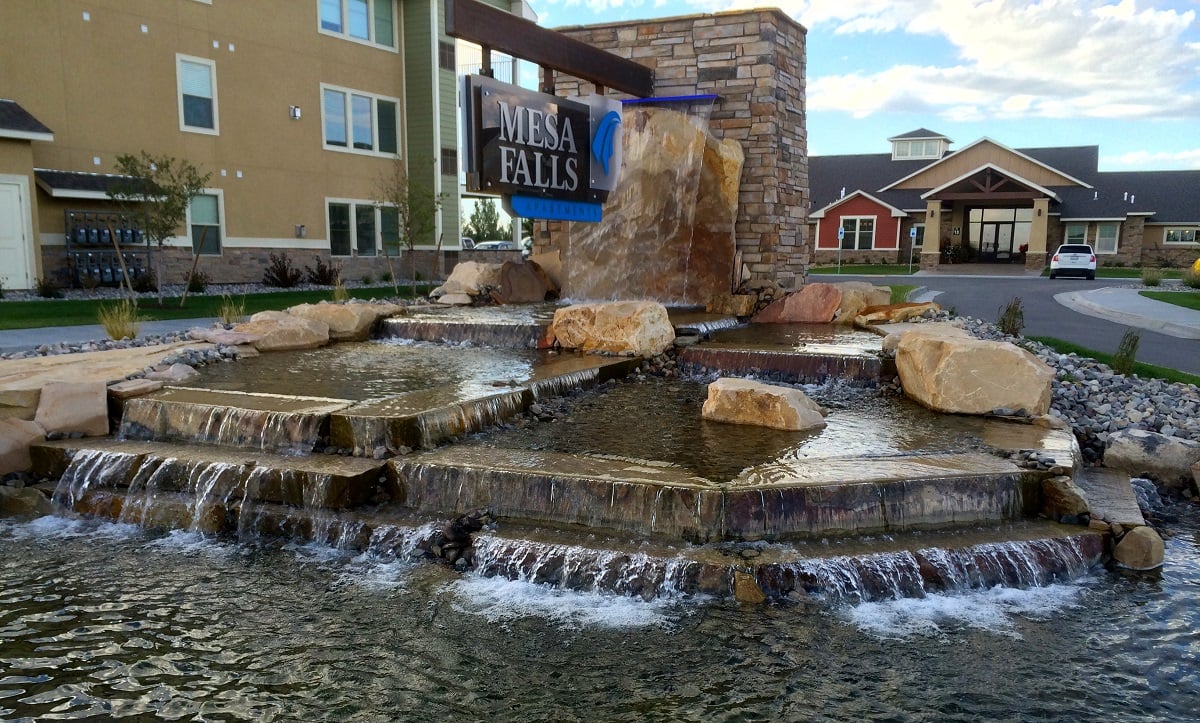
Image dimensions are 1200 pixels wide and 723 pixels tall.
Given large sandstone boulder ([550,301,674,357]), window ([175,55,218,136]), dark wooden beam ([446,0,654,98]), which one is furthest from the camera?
window ([175,55,218,136])

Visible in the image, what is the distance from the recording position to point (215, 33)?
20156mm

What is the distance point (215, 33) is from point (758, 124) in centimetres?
1449

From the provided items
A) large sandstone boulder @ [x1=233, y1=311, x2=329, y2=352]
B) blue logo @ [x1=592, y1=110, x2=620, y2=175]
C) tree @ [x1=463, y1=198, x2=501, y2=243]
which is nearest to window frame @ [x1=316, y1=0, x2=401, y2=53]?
blue logo @ [x1=592, y1=110, x2=620, y2=175]

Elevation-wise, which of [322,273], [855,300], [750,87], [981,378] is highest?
[750,87]

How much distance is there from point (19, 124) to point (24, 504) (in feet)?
45.0

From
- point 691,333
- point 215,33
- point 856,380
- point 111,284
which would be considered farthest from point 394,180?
point 856,380

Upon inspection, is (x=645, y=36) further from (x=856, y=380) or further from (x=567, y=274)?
(x=856, y=380)

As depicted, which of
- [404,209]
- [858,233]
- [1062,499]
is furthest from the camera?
[858,233]

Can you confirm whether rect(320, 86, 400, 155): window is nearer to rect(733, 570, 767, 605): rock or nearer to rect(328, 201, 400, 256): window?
rect(328, 201, 400, 256): window

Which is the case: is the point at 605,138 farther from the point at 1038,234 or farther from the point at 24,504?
the point at 1038,234

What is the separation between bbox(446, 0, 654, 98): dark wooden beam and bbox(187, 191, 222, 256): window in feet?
41.6

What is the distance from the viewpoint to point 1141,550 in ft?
15.5

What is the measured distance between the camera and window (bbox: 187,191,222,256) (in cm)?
2028

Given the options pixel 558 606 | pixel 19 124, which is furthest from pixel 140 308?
pixel 558 606
